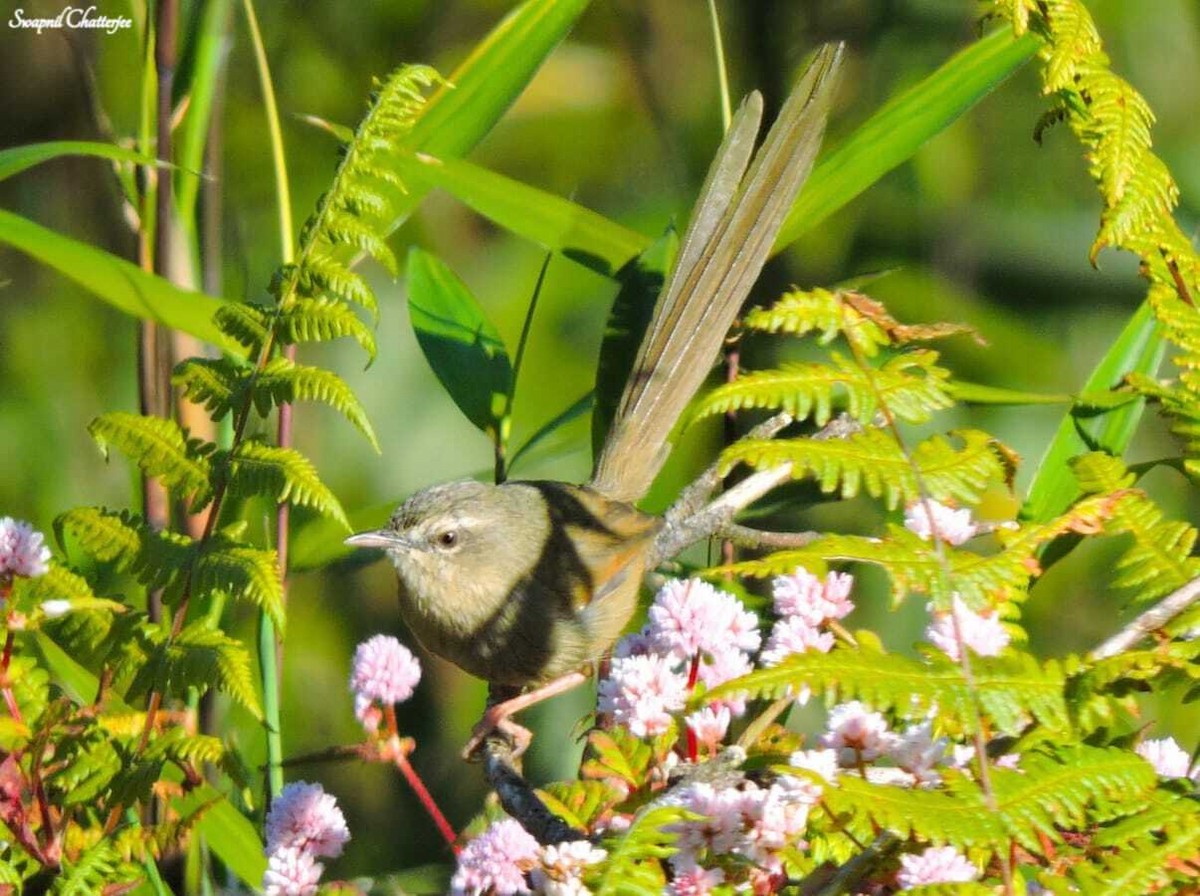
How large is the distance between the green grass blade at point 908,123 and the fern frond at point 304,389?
1.15 m

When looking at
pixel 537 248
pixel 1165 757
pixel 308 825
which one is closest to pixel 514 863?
pixel 308 825

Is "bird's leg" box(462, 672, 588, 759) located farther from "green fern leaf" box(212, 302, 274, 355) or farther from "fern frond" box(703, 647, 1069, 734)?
"fern frond" box(703, 647, 1069, 734)

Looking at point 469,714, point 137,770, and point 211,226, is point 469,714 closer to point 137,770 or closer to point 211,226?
point 211,226

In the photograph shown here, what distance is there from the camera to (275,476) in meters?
1.32

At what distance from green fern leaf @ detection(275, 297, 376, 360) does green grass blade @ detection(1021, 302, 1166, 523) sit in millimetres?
986

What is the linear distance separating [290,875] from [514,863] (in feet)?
0.66

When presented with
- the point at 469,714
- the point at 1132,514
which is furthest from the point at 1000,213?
the point at 1132,514

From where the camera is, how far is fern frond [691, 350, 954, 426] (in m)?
1.01

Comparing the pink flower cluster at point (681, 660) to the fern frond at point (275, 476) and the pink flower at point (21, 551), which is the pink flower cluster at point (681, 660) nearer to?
the fern frond at point (275, 476)

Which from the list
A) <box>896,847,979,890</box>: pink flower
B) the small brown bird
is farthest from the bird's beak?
<box>896,847,979,890</box>: pink flower

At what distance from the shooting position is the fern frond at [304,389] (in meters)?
1.29

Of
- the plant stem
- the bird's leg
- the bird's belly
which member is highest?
the plant stem

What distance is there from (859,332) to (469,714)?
195cm

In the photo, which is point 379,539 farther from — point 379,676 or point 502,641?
point 379,676
